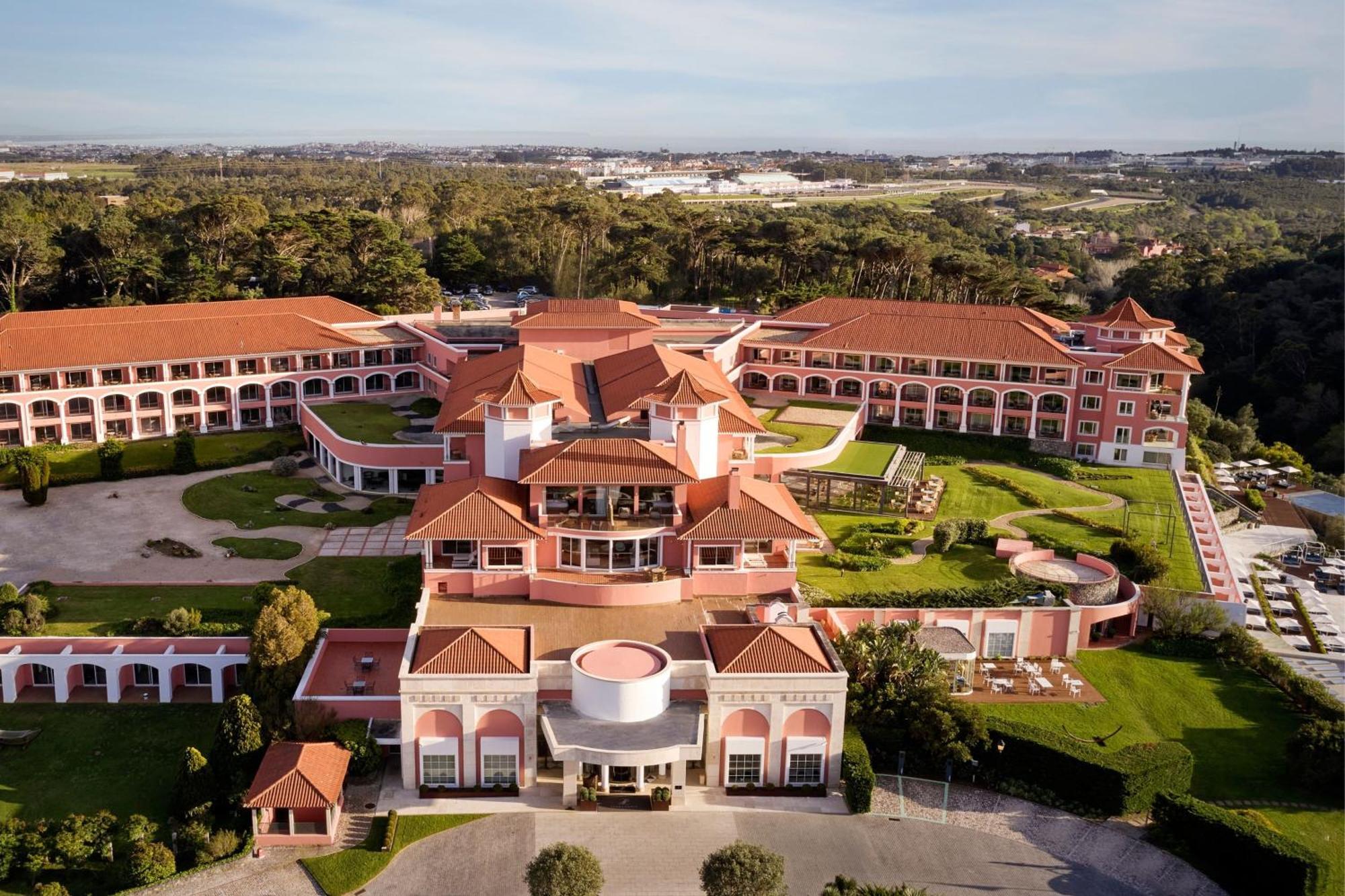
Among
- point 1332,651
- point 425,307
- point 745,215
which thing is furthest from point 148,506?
point 745,215

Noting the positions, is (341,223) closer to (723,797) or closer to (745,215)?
(723,797)

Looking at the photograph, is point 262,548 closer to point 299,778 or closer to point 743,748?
point 299,778

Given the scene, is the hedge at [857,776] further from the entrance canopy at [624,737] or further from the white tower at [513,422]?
the white tower at [513,422]

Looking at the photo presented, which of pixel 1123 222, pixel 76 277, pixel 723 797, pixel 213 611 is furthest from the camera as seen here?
pixel 1123 222

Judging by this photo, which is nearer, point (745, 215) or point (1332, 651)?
point (1332, 651)

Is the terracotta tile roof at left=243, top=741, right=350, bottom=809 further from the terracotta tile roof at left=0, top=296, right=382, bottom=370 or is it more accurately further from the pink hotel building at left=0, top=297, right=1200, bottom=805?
the terracotta tile roof at left=0, top=296, right=382, bottom=370

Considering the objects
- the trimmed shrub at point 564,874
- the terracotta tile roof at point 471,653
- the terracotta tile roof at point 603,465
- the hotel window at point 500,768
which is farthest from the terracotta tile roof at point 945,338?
the trimmed shrub at point 564,874

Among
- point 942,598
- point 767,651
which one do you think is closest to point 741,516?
point 767,651
